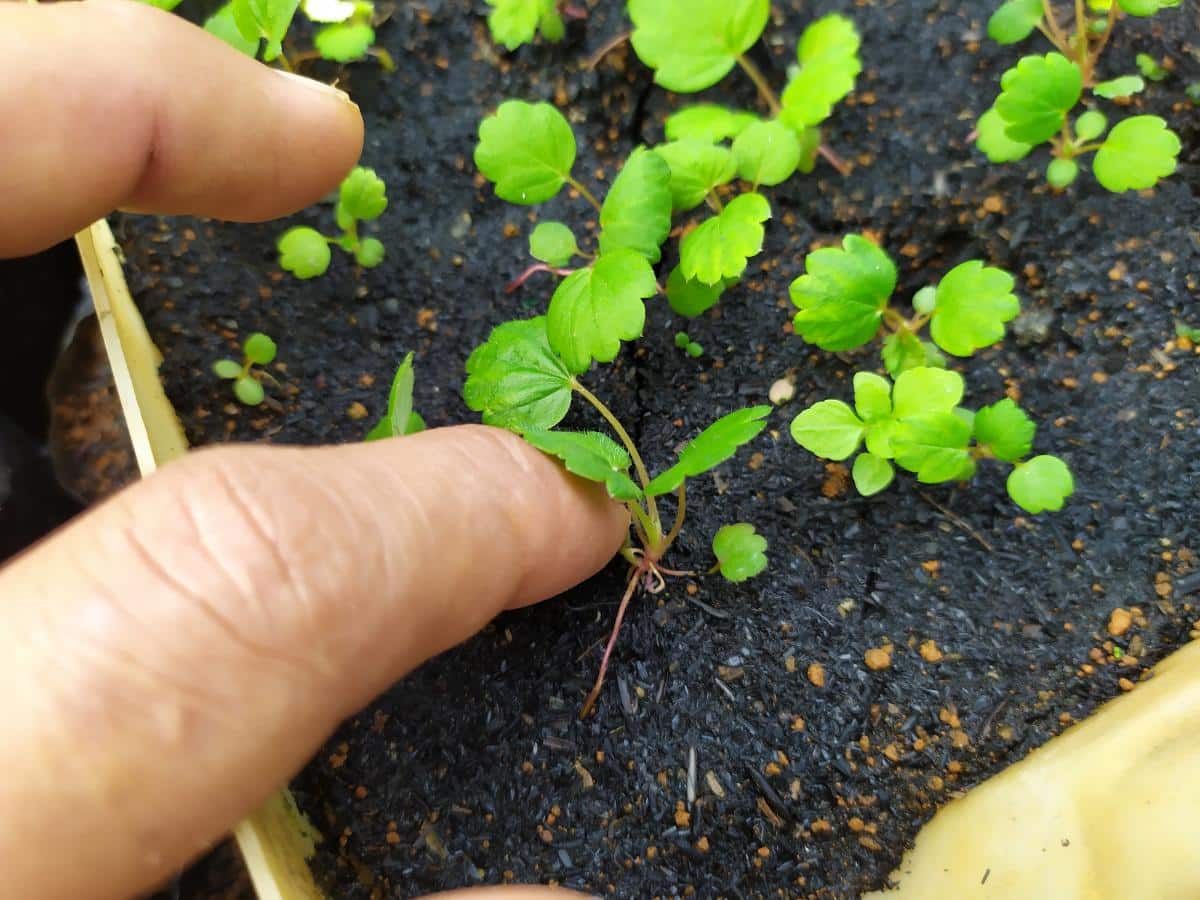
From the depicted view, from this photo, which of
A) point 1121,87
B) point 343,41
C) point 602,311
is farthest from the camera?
point 343,41

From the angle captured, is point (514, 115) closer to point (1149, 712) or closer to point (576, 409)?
point (576, 409)

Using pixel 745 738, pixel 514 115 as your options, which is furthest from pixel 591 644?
pixel 514 115

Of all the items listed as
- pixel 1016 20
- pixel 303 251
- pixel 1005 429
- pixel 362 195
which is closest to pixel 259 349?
pixel 303 251

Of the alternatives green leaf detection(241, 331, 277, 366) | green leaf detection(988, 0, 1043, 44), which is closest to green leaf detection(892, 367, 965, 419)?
green leaf detection(988, 0, 1043, 44)

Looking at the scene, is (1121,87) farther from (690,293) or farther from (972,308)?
(690,293)

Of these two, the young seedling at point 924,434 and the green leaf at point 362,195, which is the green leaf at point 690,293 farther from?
the green leaf at point 362,195

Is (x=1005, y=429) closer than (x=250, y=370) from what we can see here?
Yes

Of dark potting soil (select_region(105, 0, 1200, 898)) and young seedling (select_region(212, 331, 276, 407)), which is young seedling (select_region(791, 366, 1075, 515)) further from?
young seedling (select_region(212, 331, 276, 407))
